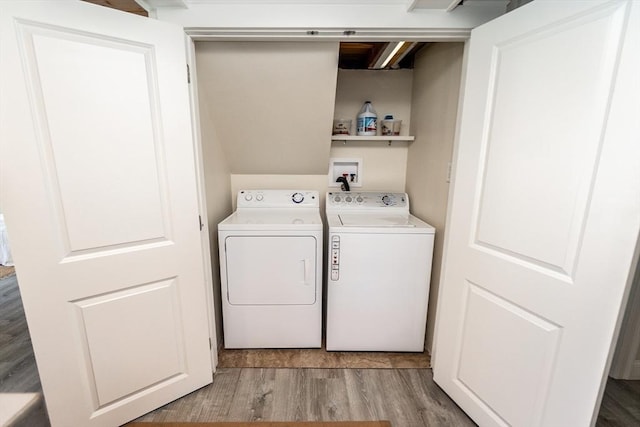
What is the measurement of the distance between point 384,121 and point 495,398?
1923 millimetres

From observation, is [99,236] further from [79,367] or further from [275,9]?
[275,9]

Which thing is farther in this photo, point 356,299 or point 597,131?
point 356,299

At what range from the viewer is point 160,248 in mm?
1362

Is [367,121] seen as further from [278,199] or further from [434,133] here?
[278,199]

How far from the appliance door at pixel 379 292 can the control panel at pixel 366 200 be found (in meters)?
0.52

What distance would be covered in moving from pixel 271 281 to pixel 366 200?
39.3 inches

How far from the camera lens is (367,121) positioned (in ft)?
7.19

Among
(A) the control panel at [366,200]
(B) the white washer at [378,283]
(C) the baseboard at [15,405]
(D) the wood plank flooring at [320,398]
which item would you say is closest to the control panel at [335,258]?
(B) the white washer at [378,283]

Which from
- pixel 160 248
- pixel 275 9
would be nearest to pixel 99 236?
pixel 160 248

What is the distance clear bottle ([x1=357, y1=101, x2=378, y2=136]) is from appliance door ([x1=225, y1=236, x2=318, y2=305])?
0.99 meters

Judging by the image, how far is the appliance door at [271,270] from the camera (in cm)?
181

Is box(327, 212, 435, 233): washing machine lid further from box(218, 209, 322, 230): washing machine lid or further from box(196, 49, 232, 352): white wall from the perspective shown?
box(196, 49, 232, 352): white wall

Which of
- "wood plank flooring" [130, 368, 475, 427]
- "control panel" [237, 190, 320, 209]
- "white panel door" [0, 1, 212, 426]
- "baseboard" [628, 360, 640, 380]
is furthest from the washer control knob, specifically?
"baseboard" [628, 360, 640, 380]

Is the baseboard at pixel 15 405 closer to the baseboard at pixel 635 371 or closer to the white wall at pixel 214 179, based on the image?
the white wall at pixel 214 179
